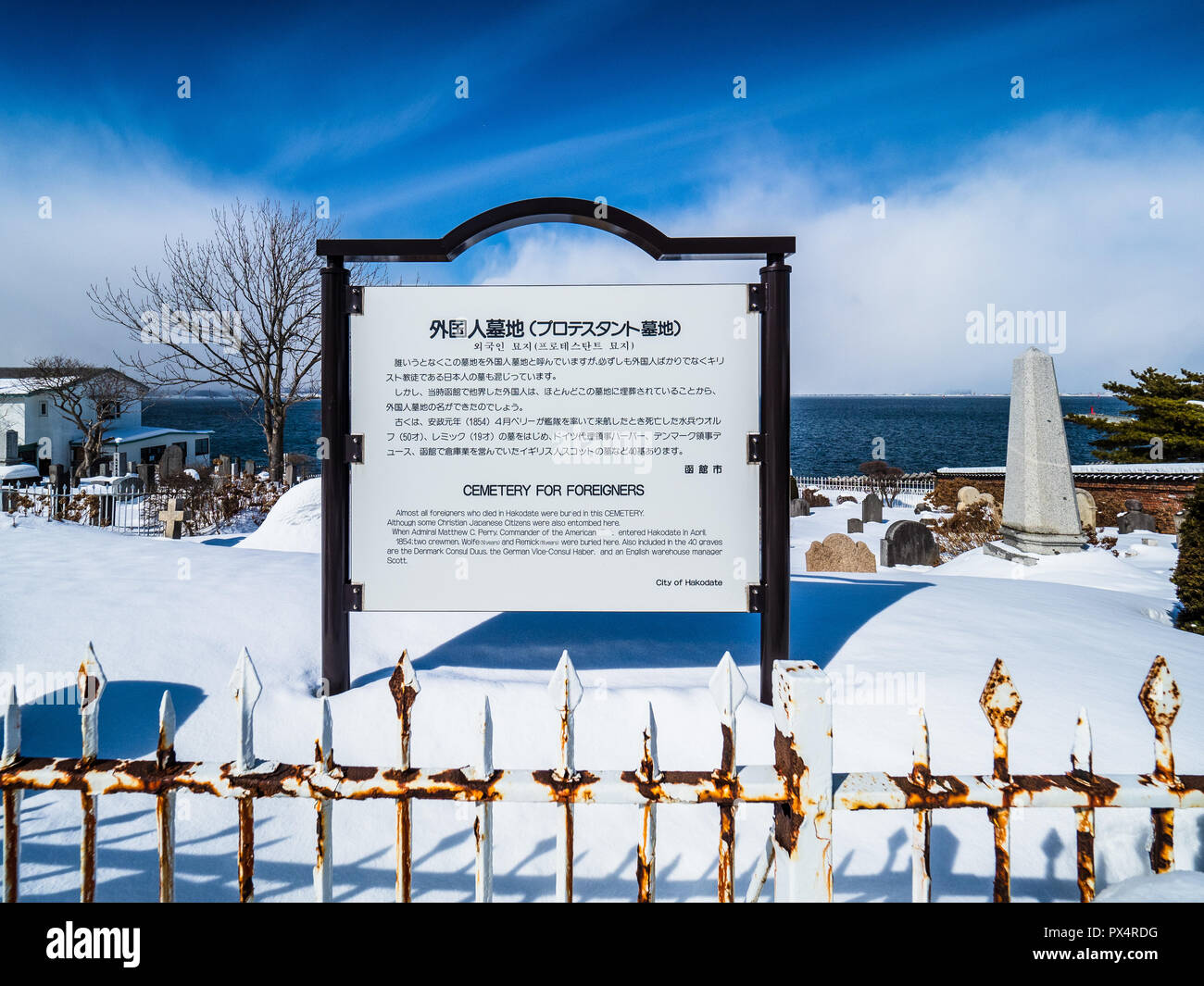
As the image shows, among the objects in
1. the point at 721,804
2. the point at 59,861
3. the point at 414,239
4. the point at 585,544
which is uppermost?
the point at 414,239

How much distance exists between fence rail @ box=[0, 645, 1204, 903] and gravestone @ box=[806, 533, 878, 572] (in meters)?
8.67

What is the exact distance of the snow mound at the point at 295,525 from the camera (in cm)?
943

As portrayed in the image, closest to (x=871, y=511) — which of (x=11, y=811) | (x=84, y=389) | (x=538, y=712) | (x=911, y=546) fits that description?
(x=911, y=546)

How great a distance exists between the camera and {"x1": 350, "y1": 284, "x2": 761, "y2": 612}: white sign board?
340 cm

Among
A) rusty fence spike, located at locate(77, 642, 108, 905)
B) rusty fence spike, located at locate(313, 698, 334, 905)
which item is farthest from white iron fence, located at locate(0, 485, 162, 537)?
rusty fence spike, located at locate(313, 698, 334, 905)

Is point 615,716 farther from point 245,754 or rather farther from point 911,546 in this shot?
point 911,546

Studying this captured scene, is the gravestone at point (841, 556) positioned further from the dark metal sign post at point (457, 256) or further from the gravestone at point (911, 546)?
the dark metal sign post at point (457, 256)

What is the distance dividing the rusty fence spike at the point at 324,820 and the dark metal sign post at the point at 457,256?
6.30 ft

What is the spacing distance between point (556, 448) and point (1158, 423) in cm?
3209

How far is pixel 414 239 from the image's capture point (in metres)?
Result: 3.48

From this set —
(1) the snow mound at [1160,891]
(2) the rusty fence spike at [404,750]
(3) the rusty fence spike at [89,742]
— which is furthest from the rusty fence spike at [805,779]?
(3) the rusty fence spike at [89,742]

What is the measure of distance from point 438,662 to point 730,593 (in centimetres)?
182
